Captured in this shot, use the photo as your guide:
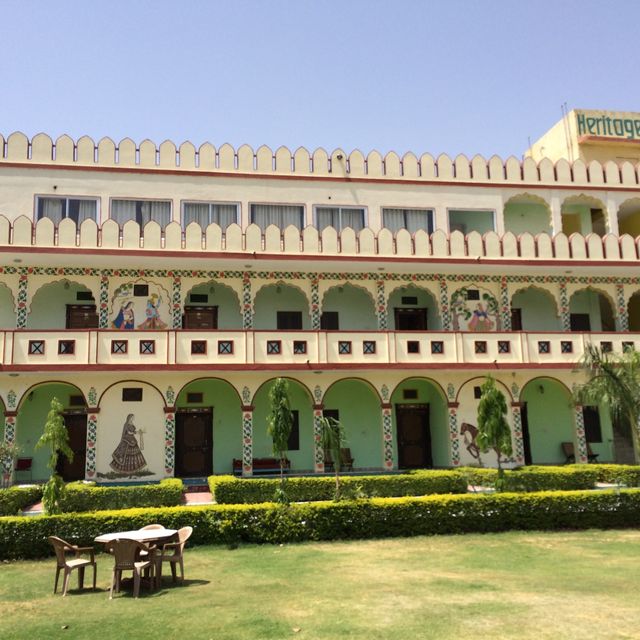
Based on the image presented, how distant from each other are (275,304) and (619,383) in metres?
11.1

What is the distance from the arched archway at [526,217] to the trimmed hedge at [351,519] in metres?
12.7

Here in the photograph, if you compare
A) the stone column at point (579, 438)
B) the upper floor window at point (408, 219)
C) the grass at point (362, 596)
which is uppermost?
the upper floor window at point (408, 219)

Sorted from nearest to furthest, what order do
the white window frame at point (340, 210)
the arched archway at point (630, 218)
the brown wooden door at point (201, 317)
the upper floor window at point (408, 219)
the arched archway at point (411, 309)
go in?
the brown wooden door at point (201, 317), the white window frame at point (340, 210), the upper floor window at point (408, 219), the arched archway at point (411, 309), the arched archway at point (630, 218)

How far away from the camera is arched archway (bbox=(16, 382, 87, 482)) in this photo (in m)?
20.9

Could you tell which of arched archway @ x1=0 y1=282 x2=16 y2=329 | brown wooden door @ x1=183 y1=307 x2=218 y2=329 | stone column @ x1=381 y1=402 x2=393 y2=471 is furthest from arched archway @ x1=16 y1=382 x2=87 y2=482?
stone column @ x1=381 y1=402 x2=393 y2=471

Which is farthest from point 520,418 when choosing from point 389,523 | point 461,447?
point 389,523

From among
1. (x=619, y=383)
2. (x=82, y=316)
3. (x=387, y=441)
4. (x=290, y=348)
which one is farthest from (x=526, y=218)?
(x=82, y=316)

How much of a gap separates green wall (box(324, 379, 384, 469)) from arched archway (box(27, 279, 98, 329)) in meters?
8.42

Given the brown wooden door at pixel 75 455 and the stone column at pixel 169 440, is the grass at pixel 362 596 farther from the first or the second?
the brown wooden door at pixel 75 455

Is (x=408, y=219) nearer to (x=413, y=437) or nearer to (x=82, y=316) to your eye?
(x=413, y=437)

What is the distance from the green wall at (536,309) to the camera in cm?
2494

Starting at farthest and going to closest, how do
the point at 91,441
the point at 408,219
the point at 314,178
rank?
the point at 408,219
the point at 314,178
the point at 91,441

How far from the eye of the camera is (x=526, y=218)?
26031mm

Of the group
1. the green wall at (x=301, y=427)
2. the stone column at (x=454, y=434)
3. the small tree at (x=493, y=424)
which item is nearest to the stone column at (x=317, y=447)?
the green wall at (x=301, y=427)
